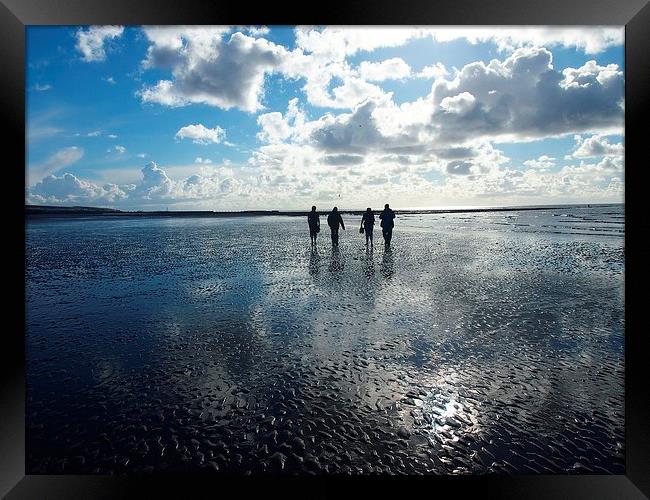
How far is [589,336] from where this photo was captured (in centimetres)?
738

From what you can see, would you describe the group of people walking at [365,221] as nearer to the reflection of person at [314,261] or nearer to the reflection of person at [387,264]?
the reflection of person at [387,264]

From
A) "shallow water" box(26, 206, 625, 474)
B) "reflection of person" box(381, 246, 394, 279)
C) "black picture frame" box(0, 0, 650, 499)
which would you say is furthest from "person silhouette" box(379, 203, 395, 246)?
"black picture frame" box(0, 0, 650, 499)

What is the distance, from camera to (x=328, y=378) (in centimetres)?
571

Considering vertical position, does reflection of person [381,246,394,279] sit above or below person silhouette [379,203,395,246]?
below

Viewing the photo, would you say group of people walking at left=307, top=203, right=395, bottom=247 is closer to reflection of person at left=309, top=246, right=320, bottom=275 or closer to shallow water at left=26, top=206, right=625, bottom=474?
reflection of person at left=309, top=246, right=320, bottom=275

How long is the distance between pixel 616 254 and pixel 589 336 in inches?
566

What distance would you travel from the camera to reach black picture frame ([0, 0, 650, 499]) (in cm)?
396

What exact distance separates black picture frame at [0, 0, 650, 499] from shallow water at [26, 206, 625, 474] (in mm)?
304
